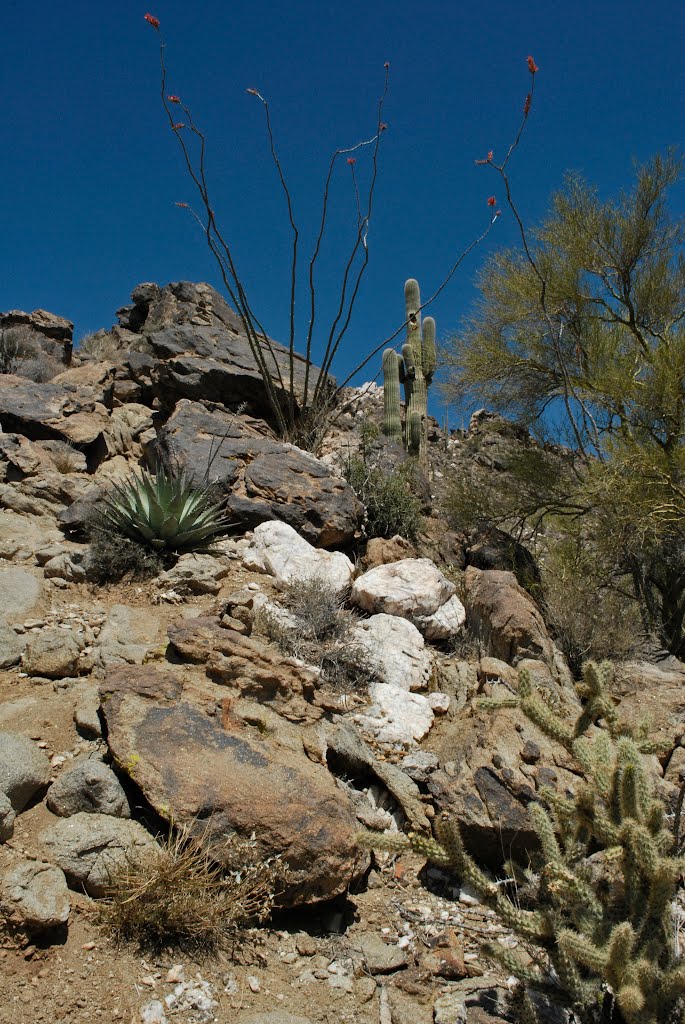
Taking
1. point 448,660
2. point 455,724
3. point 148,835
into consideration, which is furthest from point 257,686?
point 448,660

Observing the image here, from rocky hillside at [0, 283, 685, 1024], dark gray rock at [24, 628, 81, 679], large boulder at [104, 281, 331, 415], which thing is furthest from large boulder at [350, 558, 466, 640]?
large boulder at [104, 281, 331, 415]

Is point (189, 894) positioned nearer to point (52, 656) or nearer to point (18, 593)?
point (52, 656)

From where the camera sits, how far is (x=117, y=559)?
5.97 metres

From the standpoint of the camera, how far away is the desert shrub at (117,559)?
5918 mm

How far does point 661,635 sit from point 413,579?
10.1ft

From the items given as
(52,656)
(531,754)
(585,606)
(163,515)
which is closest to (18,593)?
(52,656)

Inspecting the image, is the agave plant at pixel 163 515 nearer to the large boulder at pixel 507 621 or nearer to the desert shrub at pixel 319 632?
the desert shrub at pixel 319 632

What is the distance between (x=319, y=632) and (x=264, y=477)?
2.39 metres

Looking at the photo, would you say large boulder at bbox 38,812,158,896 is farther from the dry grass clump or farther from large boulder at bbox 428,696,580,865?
large boulder at bbox 428,696,580,865

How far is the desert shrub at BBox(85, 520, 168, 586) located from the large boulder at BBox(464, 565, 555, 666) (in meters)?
2.75

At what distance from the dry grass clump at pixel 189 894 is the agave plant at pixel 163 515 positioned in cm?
328

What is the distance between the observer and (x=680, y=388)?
7.77m

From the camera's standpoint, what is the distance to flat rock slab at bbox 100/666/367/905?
11.3 feet

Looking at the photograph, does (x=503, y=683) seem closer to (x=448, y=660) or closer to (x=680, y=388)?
(x=448, y=660)
